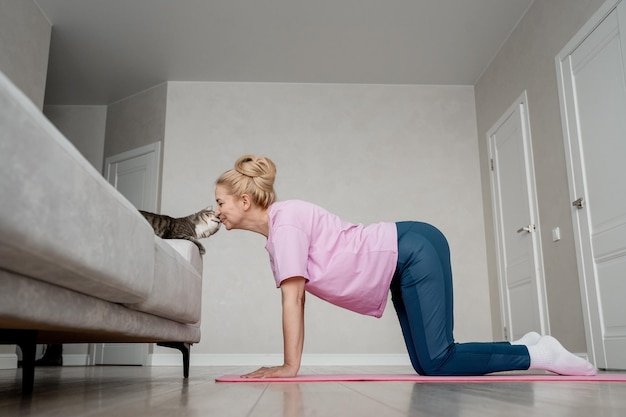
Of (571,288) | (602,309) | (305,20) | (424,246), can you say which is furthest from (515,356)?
(305,20)

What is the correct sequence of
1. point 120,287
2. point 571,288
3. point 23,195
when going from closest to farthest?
point 23,195 → point 120,287 → point 571,288

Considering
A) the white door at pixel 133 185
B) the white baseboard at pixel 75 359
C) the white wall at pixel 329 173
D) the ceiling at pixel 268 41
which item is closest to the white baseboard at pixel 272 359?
the white wall at pixel 329 173

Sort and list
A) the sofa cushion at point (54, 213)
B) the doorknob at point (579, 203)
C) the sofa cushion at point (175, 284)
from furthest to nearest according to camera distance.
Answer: the doorknob at point (579, 203) → the sofa cushion at point (175, 284) → the sofa cushion at point (54, 213)

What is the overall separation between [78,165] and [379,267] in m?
1.27

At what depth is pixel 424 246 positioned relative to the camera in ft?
7.30

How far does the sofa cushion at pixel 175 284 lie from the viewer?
1.91 meters

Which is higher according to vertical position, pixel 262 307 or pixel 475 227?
pixel 475 227

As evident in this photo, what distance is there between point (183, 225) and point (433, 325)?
10.1ft

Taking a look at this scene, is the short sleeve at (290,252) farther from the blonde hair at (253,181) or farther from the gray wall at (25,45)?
the gray wall at (25,45)

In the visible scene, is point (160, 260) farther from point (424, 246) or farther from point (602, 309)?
point (602, 309)

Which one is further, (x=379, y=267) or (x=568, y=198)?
(x=568, y=198)

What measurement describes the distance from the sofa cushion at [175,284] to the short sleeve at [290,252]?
38 cm

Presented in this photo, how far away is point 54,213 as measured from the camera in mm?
1069

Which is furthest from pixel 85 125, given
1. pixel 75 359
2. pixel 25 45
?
pixel 75 359
